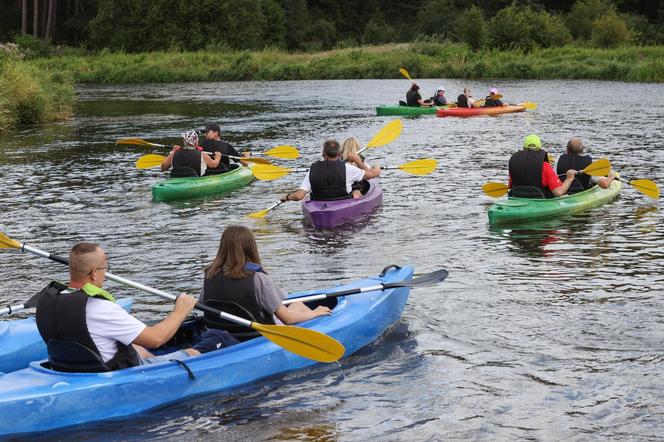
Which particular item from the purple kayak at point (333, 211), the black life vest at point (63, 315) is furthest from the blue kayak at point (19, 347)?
the purple kayak at point (333, 211)

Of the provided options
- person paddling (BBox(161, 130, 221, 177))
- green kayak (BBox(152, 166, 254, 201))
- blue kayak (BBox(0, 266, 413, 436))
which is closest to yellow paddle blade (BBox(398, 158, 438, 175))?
green kayak (BBox(152, 166, 254, 201))

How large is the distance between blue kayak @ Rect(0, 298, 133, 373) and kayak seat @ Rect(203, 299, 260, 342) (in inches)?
50.9

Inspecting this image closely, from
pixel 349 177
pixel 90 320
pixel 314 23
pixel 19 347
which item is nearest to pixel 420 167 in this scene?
pixel 349 177

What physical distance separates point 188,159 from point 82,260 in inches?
361

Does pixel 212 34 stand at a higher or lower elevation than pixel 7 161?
higher

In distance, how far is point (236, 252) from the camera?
6688mm

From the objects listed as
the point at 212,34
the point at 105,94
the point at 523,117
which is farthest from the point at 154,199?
the point at 212,34

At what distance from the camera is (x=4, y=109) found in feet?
81.7

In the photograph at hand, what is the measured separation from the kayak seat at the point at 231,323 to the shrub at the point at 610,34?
4313cm

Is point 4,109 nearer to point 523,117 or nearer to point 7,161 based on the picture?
point 7,161

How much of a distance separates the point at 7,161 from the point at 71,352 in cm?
1451

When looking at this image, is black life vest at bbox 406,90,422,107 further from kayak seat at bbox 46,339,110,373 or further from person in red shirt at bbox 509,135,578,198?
kayak seat at bbox 46,339,110,373

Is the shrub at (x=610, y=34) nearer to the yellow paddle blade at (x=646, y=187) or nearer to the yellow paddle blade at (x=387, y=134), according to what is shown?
the yellow paddle blade at (x=387, y=134)

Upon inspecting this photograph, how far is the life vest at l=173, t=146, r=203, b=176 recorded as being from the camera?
1484cm
